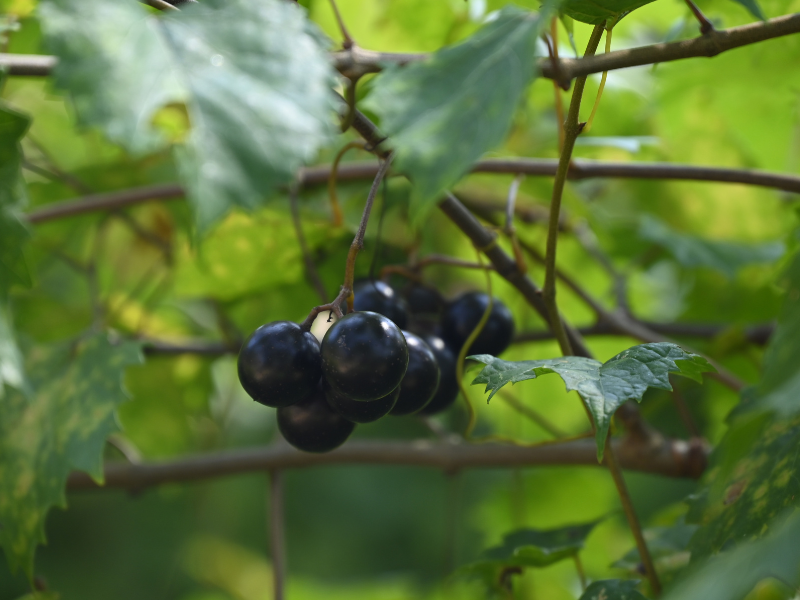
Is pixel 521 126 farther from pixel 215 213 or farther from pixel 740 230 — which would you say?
pixel 215 213

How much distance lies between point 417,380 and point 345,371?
3.9 inches

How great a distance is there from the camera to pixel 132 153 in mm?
373

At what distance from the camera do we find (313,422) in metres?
0.59

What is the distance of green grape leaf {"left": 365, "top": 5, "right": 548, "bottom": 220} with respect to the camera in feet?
1.29

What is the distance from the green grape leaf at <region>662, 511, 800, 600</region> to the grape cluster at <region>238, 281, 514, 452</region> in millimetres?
237

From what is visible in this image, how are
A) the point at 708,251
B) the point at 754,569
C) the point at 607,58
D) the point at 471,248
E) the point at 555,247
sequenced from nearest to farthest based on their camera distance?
the point at 754,569
the point at 607,58
the point at 555,247
the point at 708,251
the point at 471,248

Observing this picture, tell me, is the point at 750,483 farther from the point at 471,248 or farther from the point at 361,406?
the point at 471,248

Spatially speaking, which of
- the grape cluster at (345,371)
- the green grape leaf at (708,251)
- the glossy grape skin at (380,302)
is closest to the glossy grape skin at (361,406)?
the grape cluster at (345,371)

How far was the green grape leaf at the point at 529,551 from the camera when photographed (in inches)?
29.6

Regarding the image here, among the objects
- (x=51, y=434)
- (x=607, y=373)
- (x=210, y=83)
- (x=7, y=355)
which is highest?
(x=210, y=83)

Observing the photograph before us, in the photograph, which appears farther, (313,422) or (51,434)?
(51,434)

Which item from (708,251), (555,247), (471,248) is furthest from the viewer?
(471,248)

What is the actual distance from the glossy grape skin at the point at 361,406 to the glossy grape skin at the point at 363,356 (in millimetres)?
19

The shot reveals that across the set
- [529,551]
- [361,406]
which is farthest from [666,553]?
[361,406]
